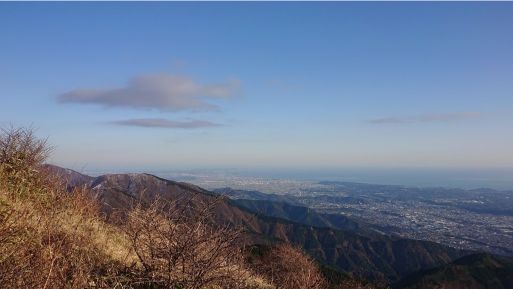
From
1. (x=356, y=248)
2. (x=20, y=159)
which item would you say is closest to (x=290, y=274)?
(x=20, y=159)

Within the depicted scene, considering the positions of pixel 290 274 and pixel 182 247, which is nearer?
pixel 182 247

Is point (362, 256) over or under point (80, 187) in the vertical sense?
under

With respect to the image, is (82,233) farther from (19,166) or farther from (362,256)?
(362,256)

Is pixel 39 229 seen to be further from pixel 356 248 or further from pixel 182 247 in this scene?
pixel 356 248

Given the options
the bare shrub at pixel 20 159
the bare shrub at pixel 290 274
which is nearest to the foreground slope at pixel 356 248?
the bare shrub at pixel 290 274

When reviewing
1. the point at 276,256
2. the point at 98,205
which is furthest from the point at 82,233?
the point at 276,256

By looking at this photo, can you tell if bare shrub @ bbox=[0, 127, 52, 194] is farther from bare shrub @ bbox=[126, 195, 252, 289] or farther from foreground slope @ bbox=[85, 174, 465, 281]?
foreground slope @ bbox=[85, 174, 465, 281]

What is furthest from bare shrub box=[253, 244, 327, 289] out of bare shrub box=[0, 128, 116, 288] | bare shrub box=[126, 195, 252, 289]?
bare shrub box=[0, 128, 116, 288]

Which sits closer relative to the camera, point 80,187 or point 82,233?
point 82,233
